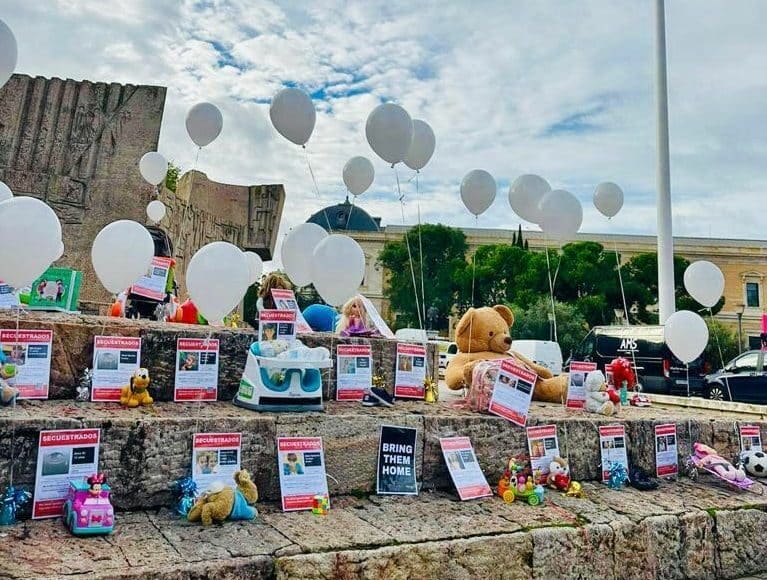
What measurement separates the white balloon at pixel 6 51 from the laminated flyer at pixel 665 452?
5594 mm

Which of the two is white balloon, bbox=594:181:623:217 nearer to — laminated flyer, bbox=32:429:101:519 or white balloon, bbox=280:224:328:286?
white balloon, bbox=280:224:328:286

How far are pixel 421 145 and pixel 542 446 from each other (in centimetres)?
416

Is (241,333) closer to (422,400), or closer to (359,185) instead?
(422,400)

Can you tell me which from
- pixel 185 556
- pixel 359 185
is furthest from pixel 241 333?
pixel 359 185

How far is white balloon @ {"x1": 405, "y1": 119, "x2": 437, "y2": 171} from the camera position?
6.96 meters

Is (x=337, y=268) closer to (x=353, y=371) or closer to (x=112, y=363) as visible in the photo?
(x=353, y=371)

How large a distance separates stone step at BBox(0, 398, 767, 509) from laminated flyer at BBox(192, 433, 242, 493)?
0.05 meters

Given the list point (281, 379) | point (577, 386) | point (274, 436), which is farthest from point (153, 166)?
point (274, 436)

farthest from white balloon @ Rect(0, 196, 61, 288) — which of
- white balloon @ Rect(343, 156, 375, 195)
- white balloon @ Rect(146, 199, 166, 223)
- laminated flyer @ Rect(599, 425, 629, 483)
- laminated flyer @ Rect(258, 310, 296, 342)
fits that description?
white balloon @ Rect(146, 199, 166, 223)

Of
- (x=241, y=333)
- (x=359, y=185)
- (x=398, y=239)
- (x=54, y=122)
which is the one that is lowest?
(x=241, y=333)

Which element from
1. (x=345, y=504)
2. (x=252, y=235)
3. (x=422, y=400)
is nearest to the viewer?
(x=345, y=504)

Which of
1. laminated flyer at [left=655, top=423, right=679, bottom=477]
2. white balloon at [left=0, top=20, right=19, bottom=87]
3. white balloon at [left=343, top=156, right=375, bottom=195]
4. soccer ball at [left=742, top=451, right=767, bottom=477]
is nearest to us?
white balloon at [left=0, top=20, right=19, bottom=87]

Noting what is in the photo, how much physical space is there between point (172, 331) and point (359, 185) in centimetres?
466

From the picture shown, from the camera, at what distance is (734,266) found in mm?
42156
